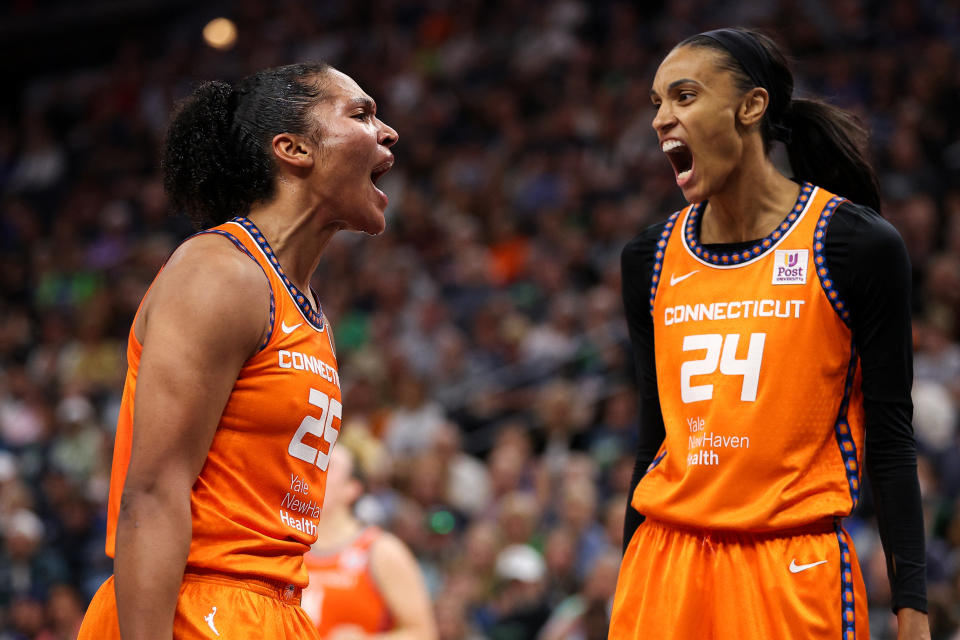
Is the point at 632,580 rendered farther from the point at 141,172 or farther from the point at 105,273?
the point at 141,172

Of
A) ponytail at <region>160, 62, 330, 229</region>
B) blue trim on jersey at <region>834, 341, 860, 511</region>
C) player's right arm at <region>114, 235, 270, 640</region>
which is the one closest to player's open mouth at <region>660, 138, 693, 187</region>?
blue trim on jersey at <region>834, 341, 860, 511</region>

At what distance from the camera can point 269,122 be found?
270 centimetres

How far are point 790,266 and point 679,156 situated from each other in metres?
0.40

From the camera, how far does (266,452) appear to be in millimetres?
2467

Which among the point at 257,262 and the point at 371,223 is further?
the point at 371,223

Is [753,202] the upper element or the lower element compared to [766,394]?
upper

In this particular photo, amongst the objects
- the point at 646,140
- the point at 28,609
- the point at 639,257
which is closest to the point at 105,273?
the point at 28,609

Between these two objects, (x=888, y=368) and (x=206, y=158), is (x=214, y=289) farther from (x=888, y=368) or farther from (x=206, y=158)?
(x=888, y=368)

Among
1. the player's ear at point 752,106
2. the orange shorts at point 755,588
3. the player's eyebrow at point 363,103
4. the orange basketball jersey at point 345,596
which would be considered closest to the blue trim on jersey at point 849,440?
the orange shorts at point 755,588

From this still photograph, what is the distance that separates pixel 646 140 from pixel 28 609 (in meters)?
6.27

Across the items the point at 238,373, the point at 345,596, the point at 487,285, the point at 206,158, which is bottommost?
the point at 345,596

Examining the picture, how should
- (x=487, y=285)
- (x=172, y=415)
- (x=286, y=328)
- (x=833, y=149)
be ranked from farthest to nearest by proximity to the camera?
(x=487, y=285), (x=833, y=149), (x=286, y=328), (x=172, y=415)

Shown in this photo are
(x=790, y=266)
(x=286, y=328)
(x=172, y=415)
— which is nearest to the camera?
(x=172, y=415)

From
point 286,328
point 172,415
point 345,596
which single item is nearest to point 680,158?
point 286,328
